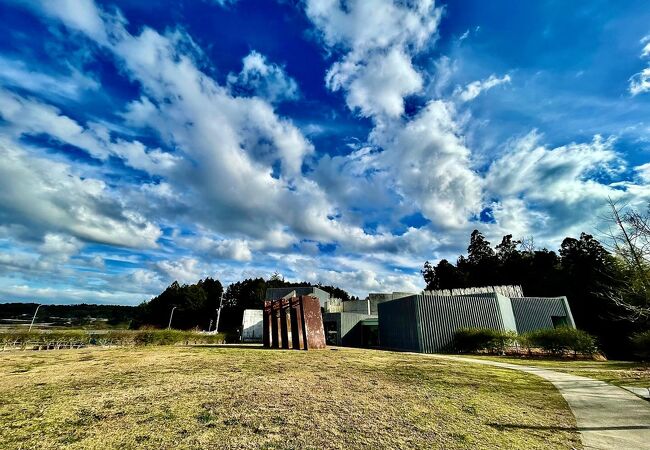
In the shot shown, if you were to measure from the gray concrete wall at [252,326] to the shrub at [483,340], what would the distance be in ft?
77.8

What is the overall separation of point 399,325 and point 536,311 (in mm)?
13832

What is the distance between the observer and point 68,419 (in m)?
4.73

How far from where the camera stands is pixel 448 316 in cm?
2477

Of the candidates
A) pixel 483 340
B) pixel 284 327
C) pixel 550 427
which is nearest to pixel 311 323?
pixel 284 327

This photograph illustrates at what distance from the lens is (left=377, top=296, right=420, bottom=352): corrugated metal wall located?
85.2ft

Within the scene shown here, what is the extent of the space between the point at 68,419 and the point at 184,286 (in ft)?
265

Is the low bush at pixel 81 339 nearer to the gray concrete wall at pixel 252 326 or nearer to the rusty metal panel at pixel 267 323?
the rusty metal panel at pixel 267 323

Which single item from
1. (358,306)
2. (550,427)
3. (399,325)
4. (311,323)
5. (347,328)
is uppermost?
(358,306)

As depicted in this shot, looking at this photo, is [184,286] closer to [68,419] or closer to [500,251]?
[500,251]

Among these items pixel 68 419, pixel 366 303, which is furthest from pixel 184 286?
pixel 68 419

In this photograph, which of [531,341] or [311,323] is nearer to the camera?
[311,323]

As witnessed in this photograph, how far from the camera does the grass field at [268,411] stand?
→ 417 cm

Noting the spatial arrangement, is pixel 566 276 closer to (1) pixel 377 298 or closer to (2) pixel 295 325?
(1) pixel 377 298

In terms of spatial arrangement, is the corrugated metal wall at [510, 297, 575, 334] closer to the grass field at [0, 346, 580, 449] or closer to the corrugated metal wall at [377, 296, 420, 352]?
the corrugated metal wall at [377, 296, 420, 352]
